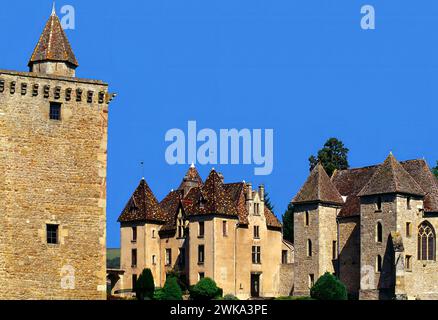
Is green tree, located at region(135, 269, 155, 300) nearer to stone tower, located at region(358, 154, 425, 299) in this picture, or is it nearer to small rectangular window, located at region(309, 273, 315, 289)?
small rectangular window, located at region(309, 273, 315, 289)

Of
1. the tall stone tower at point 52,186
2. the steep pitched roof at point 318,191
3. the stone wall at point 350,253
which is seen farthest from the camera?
the steep pitched roof at point 318,191

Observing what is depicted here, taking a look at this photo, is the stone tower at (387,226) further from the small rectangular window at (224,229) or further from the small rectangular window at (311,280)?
the small rectangular window at (224,229)

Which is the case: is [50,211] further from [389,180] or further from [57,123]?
[389,180]

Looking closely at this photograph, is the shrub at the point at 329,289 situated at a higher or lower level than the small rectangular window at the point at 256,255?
lower

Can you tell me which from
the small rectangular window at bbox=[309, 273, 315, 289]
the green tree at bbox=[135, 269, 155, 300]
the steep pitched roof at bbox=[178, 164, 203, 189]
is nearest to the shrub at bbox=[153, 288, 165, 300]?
the green tree at bbox=[135, 269, 155, 300]

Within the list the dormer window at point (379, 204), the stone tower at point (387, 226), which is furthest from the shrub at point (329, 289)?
the dormer window at point (379, 204)

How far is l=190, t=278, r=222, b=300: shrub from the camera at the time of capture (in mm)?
86938

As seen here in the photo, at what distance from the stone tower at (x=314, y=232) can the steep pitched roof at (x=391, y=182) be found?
196 inches

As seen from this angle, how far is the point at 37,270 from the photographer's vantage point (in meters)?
52.6

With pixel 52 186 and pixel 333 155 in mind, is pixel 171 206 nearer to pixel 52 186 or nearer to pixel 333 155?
pixel 333 155

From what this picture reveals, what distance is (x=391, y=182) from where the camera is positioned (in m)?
88.8

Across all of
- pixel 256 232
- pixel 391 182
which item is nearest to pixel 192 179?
pixel 256 232

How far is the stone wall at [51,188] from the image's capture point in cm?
5256
